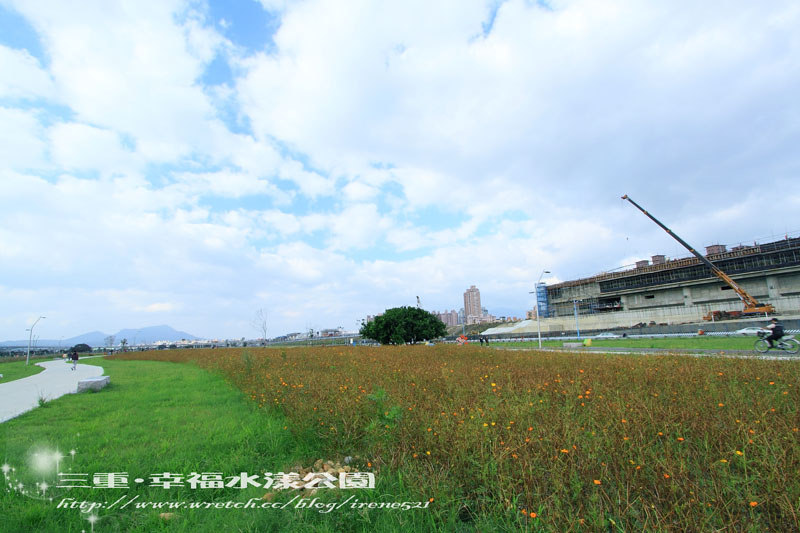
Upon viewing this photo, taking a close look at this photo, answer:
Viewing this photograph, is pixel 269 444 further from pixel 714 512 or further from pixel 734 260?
pixel 734 260

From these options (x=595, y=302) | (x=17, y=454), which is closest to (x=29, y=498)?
(x=17, y=454)

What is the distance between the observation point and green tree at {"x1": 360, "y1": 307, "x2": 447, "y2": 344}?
42188 millimetres

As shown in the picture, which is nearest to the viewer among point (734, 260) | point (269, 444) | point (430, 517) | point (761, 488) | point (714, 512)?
point (714, 512)

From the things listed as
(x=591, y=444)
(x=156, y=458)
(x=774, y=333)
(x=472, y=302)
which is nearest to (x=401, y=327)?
(x=774, y=333)

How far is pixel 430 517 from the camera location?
9.64 feet

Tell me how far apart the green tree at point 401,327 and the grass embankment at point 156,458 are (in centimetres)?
3417

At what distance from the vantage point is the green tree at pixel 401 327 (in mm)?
42188

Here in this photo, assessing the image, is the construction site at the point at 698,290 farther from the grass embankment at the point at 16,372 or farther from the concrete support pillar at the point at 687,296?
the grass embankment at the point at 16,372

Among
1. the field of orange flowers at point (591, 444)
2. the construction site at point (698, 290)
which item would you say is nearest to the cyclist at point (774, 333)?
the field of orange flowers at point (591, 444)

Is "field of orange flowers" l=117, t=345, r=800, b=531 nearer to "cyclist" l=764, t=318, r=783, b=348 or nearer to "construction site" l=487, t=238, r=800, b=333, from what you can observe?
"cyclist" l=764, t=318, r=783, b=348

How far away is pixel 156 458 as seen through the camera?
4.55 m

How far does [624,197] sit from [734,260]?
111 ft

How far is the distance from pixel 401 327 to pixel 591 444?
127 feet

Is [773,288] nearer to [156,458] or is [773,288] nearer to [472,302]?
[156,458]
